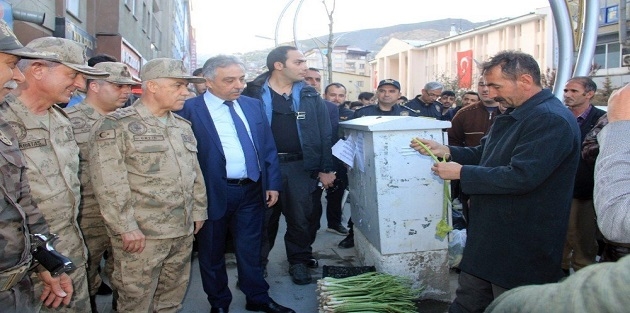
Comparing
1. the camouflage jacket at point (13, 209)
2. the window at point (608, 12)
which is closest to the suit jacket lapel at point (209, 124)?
the camouflage jacket at point (13, 209)

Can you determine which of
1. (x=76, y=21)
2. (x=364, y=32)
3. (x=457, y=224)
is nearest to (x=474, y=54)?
(x=76, y=21)

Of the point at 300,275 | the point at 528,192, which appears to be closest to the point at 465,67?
the point at 300,275

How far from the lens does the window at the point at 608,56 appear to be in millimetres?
25844

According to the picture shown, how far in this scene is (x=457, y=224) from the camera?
5738 mm

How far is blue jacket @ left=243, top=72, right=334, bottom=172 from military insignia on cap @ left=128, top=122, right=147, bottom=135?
61.0 inches

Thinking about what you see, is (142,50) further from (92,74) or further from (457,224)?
(92,74)

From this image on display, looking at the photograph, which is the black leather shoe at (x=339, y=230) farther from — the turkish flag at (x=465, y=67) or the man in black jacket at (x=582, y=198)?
the turkish flag at (x=465, y=67)

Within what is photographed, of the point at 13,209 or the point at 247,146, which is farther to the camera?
the point at 247,146

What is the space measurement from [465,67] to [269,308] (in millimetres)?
43084

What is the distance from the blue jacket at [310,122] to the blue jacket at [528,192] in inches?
74.9

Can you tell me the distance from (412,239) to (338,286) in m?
0.81

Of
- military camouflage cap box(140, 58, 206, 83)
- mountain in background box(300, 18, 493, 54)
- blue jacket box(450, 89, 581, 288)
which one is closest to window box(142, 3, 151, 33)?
military camouflage cap box(140, 58, 206, 83)

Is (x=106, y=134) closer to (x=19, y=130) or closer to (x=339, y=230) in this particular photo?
(x=19, y=130)

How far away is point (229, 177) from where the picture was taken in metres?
3.79
